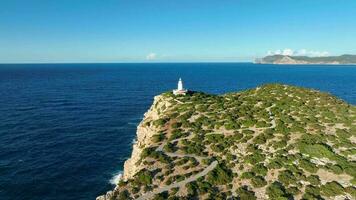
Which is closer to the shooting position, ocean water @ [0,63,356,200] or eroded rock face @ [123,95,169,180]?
eroded rock face @ [123,95,169,180]

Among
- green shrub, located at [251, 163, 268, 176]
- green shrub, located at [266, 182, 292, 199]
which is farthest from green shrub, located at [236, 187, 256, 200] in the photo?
green shrub, located at [251, 163, 268, 176]

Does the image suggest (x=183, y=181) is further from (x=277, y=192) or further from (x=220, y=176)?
(x=277, y=192)

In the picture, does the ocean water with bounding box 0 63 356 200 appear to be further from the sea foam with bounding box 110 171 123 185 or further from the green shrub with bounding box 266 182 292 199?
the green shrub with bounding box 266 182 292 199

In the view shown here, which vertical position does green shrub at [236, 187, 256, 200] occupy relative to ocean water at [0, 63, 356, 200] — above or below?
above

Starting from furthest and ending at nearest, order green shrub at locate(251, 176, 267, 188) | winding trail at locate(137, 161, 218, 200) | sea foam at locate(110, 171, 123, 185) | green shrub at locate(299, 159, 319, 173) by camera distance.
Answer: sea foam at locate(110, 171, 123, 185) → green shrub at locate(299, 159, 319, 173) → green shrub at locate(251, 176, 267, 188) → winding trail at locate(137, 161, 218, 200)

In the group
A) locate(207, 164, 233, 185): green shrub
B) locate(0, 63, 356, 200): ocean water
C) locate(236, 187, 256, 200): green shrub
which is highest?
locate(207, 164, 233, 185): green shrub

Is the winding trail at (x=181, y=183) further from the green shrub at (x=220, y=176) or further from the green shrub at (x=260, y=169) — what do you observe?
the green shrub at (x=260, y=169)

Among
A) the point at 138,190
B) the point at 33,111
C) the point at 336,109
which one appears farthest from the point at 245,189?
the point at 33,111

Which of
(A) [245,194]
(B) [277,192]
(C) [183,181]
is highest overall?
(C) [183,181]

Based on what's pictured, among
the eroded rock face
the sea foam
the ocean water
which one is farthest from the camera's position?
the sea foam

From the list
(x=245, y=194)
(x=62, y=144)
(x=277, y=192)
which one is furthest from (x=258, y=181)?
(x=62, y=144)
